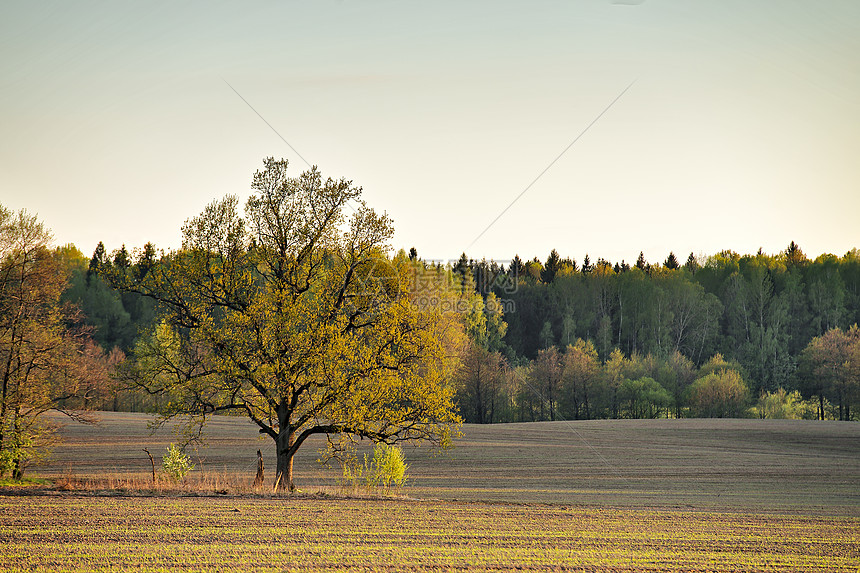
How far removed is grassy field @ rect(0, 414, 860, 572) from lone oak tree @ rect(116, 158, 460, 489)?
2477mm

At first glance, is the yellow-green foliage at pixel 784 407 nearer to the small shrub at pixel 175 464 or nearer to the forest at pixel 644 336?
the forest at pixel 644 336

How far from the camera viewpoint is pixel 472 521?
54.2ft

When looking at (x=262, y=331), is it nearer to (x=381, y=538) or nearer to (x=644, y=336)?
(x=381, y=538)

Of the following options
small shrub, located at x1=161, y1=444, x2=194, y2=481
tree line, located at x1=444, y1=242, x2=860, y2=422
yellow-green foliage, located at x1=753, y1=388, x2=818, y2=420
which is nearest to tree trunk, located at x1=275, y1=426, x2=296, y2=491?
small shrub, located at x1=161, y1=444, x2=194, y2=481

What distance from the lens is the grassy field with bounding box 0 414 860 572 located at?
11.7 metres

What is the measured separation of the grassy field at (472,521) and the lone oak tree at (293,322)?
2.48m

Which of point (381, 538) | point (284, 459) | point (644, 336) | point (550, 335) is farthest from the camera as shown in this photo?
point (550, 335)

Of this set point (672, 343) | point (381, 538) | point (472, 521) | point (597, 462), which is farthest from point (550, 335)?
point (381, 538)

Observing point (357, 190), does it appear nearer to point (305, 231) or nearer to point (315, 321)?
point (305, 231)

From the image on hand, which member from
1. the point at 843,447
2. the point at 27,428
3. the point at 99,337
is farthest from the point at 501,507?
the point at 99,337

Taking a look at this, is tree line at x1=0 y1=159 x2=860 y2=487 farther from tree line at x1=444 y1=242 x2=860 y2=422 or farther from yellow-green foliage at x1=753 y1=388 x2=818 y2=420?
yellow-green foliage at x1=753 y1=388 x2=818 y2=420

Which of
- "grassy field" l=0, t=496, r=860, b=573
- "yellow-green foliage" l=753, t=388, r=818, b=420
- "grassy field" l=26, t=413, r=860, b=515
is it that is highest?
"grassy field" l=0, t=496, r=860, b=573

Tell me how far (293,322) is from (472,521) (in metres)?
7.75

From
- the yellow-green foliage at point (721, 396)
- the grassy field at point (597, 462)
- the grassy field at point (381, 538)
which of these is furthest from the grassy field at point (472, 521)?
the yellow-green foliage at point (721, 396)
